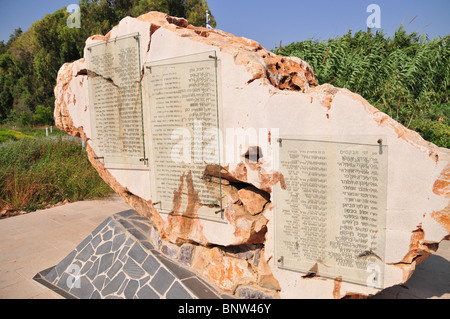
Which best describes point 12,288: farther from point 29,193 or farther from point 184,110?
point 29,193

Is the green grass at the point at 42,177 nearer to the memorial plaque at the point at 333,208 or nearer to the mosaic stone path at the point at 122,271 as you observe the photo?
the mosaic stone path at the point at 122,271

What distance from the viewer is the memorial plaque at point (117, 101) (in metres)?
3.32

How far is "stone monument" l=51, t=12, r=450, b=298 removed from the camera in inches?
82.7

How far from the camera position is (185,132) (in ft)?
9.68

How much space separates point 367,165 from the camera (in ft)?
6.97

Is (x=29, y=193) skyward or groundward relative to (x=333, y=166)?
Result: groundward

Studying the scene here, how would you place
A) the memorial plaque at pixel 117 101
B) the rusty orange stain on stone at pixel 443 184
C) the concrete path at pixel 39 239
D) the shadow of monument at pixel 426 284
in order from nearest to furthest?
1. the rusty orange stain on stone at pixel 443 184
2. the shadow of monument at pixel 426 284
3. the memorial plaque at pixel 117 101
4. the concrete path at pixel 39 239

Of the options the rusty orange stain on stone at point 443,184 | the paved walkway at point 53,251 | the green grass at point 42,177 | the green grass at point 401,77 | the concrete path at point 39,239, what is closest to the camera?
the rusty orange stain on stone at point 443,184

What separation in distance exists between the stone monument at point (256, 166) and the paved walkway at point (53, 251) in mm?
1050

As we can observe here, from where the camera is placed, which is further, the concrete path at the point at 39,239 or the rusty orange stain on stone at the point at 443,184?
the concrete path at the point at 39,239

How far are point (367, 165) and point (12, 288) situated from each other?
3.75 meters

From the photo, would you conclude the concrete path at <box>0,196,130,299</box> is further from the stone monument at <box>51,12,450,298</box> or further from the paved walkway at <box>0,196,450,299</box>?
the stone monument at <box>51,12,450,298</box>

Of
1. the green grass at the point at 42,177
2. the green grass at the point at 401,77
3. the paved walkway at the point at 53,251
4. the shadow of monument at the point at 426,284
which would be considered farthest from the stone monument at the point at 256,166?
the green grass at the point at 401,77
